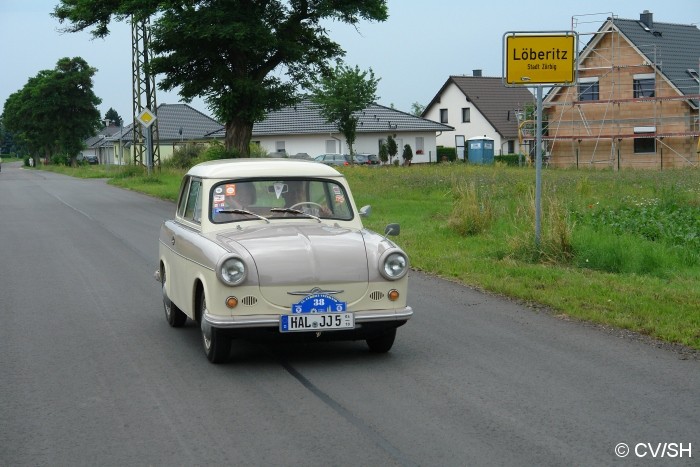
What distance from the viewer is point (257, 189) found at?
864 centimetres

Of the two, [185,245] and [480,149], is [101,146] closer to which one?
[480,149]

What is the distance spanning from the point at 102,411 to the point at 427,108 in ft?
258

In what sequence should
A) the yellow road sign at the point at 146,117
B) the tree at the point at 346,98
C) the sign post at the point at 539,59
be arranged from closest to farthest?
1. the sign post at the point at 539,59
2. the yellow road sign at the point at 146,117
3. the tree at the point at 346,98

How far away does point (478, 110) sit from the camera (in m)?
76.9

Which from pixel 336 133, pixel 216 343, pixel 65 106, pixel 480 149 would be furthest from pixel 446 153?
pixel 216 343

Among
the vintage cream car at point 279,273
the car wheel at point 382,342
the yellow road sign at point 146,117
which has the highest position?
the yellow road sign at point 146,117

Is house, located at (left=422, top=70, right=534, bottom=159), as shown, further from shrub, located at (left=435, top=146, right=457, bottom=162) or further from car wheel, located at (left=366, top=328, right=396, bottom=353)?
car wheel, located at (left=366, top=328, right=396, bottom=353)

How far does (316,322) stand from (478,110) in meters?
71.2

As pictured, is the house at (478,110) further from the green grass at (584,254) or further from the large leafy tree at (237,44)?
the green grass at (584,254)

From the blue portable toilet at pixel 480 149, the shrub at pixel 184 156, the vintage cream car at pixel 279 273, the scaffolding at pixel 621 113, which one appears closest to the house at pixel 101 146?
the blue portable toilet at pixel 480 149

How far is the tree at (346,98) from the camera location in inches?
2574

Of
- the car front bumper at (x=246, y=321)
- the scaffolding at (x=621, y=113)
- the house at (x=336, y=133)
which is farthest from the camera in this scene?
the house at (x=336, y=133)

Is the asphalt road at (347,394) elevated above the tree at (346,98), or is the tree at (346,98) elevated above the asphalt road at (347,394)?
Answer: the tree at (346,98)

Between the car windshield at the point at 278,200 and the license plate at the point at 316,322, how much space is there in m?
1.44
